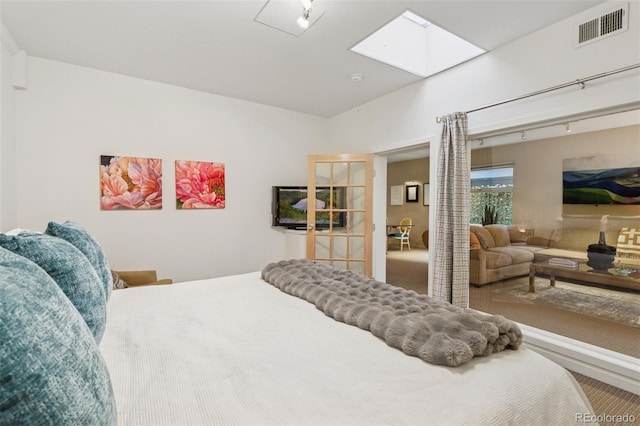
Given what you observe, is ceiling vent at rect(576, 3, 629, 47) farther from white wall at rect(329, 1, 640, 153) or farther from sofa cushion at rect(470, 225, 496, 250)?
sofa cushion at rect(470, 225, 496, 250)

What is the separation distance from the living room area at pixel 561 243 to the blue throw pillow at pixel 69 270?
3.28 meters

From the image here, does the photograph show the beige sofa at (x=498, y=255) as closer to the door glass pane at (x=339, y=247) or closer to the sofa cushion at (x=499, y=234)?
the sofa cushion at (x=499, y=234)

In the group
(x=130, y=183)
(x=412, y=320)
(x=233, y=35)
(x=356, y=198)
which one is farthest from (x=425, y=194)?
(x=412, y=320)

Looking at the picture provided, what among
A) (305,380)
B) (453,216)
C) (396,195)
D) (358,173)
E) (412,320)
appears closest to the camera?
(305,380)

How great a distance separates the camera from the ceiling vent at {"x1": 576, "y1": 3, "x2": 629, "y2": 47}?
2.07 meters

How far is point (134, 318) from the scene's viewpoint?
1544 mm

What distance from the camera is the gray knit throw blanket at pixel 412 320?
44.2 inches

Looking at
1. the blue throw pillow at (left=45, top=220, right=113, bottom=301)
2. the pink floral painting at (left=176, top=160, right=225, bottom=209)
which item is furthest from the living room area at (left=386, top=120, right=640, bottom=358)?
the blue throw pillow at (left=45, top=220, right=113, bottom=301)

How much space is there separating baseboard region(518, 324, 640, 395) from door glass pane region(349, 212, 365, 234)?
6.87 feet

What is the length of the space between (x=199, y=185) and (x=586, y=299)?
13.8 feet

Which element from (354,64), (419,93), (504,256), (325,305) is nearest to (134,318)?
(325,305)

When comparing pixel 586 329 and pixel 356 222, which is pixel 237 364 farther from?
pixel 356 222

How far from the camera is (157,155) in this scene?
355 centimetres

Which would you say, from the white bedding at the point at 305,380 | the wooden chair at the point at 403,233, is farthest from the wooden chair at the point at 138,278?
the wooden chair at the point at 403,233
